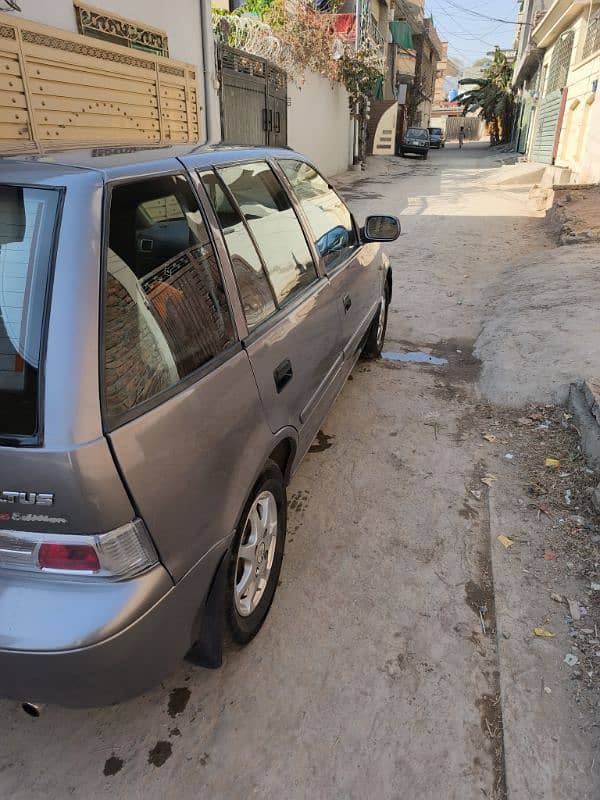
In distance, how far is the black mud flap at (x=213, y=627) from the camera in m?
1.82

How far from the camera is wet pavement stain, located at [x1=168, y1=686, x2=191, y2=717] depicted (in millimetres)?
2010

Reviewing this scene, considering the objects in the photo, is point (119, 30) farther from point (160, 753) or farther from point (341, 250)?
point (160, 753)

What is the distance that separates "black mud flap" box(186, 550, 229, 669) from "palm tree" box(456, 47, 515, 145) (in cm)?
4885

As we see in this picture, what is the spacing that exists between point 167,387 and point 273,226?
1.31 m

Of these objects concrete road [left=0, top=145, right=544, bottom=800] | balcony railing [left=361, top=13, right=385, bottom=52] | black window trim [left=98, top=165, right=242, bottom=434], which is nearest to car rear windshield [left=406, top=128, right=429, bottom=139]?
balcony railing [left=361, top=13, right=385, bottom=52]

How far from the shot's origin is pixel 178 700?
2051mm

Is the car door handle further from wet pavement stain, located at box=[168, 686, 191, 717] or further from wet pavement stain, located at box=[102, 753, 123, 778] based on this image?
wet pavement stain, located at box=[102, 753, 123, 778]

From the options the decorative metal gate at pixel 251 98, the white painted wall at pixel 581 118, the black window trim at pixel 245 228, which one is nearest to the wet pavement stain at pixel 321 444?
the black window trim at pixel 245 228

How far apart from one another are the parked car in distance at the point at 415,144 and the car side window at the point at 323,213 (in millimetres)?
31501

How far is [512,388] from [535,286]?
278cm

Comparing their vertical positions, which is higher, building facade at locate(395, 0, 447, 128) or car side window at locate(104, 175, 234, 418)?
building facade at locate(395, 0, 447, 128)

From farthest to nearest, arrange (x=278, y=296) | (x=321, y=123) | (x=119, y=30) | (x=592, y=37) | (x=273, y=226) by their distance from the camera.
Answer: (x=321, y=123)
(x=592, y=37)
(x=119, y=30)
(x=273, y=226)
(x=278, y=296)

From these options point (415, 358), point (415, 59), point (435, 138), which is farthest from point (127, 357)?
point (435, 138)

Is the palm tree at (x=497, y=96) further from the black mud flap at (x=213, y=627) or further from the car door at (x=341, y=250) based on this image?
the black mud flap at (x=213, y=627)
